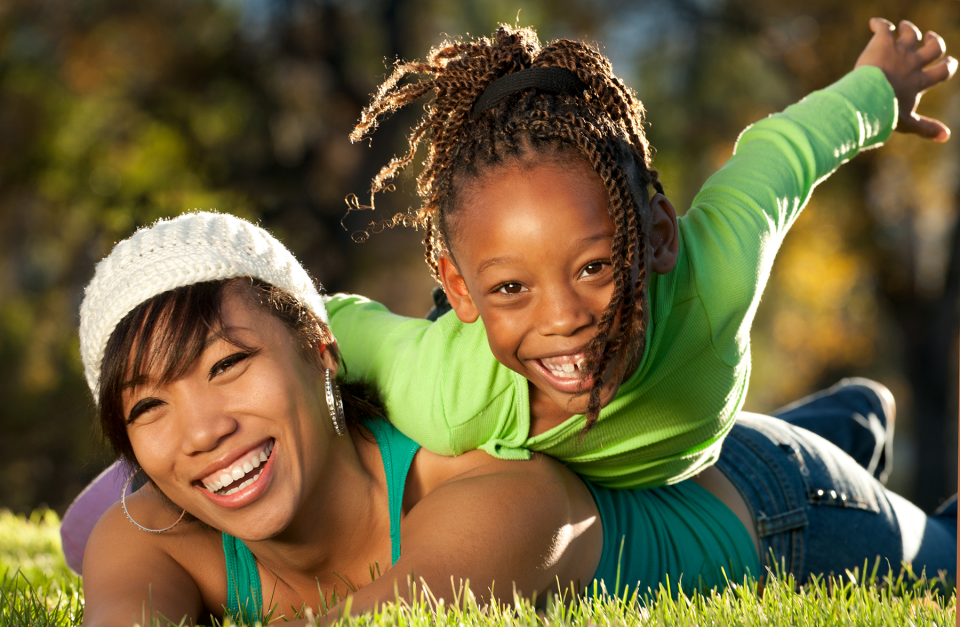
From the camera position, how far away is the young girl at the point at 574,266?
7.62 ft

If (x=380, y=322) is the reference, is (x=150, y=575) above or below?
below

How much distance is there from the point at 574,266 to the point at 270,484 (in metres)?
1.00

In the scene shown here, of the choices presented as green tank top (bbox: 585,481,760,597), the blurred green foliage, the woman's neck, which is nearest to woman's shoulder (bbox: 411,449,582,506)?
the woman's neck

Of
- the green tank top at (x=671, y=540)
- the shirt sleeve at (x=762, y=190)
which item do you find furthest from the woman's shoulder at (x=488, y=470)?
the shirt sleeve at (x=762, y=190)

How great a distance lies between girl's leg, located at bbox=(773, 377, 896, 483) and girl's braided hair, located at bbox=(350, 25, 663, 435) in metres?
2.15

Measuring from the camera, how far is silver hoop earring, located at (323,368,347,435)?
105 inches

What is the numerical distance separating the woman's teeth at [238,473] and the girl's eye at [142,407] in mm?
246

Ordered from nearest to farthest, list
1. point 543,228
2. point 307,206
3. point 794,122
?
point 543,228 < point 794,122 < point 307,206

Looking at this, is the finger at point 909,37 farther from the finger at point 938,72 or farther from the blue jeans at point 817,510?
the blue jeans at point 817,510

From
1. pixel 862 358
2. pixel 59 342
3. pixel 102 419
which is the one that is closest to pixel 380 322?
pixel 102 419

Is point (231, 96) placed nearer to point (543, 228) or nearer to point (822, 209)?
point (822, 209)

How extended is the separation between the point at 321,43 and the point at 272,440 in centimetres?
1072

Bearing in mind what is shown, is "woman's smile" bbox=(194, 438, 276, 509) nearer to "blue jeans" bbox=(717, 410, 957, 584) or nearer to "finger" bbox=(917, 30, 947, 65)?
"blue jeans" bbox=(717, 410, 957, 584)

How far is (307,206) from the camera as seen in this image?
11828 millimetres
